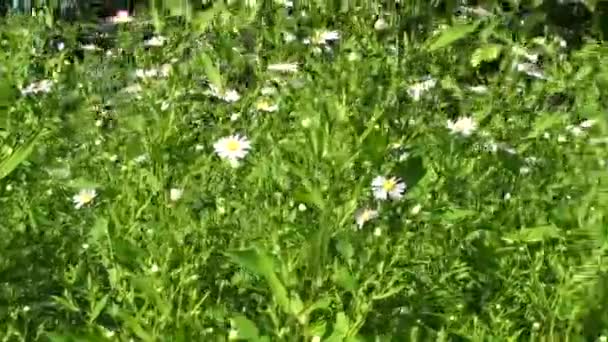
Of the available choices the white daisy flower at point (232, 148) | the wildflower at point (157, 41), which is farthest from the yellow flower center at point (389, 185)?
the wildflower at point (157, 41)

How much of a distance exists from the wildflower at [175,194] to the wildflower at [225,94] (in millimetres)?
1678

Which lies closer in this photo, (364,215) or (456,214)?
(364,215)

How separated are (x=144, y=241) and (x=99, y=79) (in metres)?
2.88

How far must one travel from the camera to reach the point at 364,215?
297 centimetres

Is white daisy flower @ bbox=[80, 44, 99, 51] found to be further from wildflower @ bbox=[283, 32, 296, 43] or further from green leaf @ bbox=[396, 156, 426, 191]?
green leaf @ bbox=[396, 156, 426, 191]

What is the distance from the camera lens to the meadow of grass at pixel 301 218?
273cm

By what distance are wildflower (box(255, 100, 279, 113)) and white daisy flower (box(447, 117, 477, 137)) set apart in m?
0.59

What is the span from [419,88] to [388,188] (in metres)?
2.10

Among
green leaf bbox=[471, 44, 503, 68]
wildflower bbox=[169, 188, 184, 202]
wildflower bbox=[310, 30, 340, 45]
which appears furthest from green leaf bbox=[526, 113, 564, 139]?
wildflower bbox=[169, 188, 184, 202]

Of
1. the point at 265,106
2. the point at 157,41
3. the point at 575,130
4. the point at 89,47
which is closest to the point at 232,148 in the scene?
the point at 265,106

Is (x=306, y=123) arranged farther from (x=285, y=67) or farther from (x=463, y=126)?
(x=285, y=67)

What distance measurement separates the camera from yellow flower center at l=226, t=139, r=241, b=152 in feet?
12.9

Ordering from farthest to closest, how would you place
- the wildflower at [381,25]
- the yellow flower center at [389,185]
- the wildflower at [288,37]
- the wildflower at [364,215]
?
the wildflower at [381,25] → the wildflower at [288,37] → the yellow flower center at [389,185] → the wildflower at [364,215]

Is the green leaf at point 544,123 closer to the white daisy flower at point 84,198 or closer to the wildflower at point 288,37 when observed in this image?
the wildflower at point 288,37
